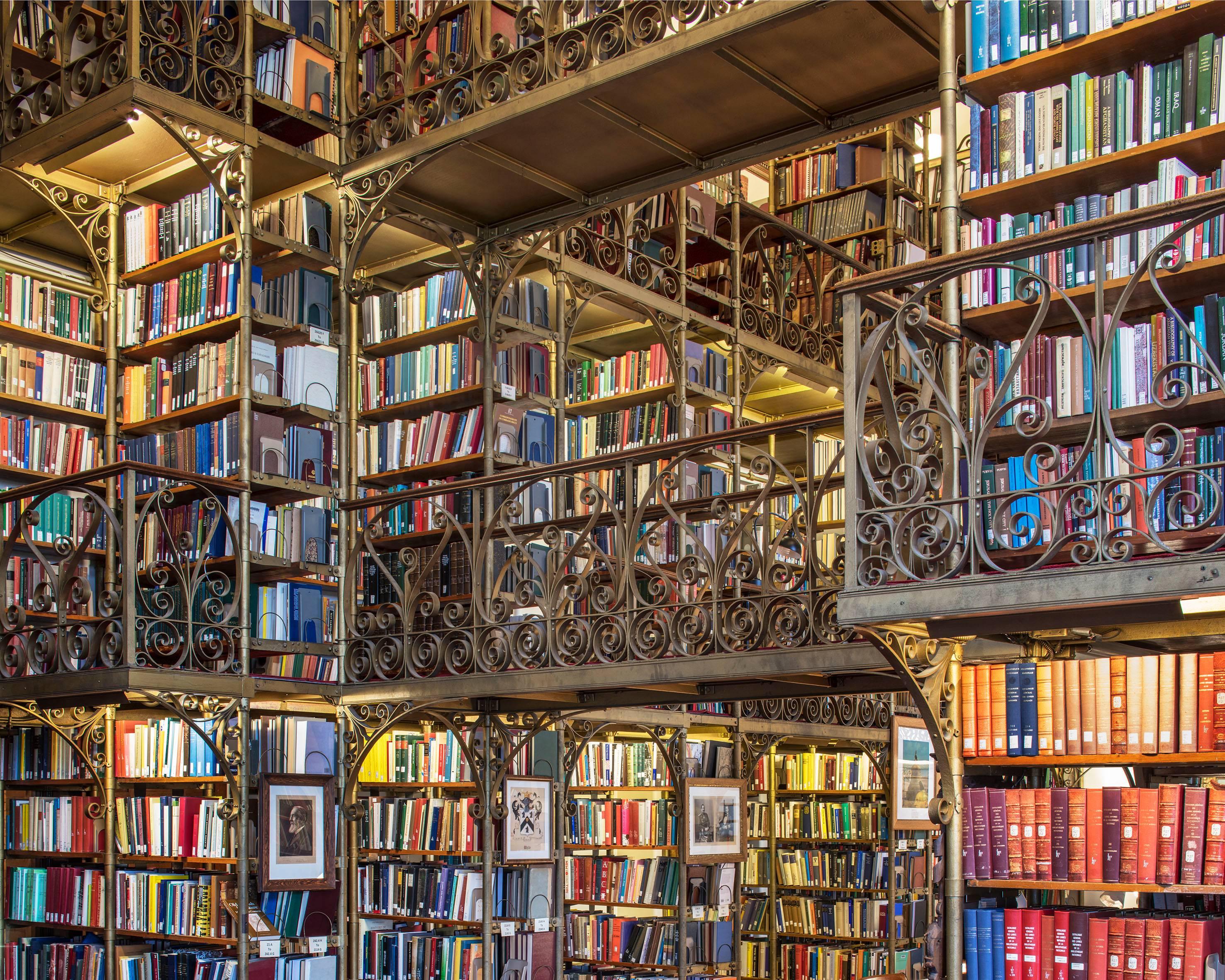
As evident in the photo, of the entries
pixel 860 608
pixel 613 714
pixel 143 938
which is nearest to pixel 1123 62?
pixel 860 608

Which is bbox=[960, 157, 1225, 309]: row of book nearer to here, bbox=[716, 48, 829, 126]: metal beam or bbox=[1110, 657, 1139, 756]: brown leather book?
bbox=[1110, 657, 1139, 756]: brown leather book

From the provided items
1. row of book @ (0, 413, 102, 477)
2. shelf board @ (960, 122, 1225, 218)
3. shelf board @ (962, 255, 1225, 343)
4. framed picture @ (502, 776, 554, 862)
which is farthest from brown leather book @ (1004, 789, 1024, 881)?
row of book @ (0, 413, 102, 477)

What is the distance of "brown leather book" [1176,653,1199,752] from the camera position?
3643 mm

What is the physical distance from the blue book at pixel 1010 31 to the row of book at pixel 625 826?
16.6ft

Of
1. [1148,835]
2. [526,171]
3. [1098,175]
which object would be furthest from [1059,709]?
[526,171]

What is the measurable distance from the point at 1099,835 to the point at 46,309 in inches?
196

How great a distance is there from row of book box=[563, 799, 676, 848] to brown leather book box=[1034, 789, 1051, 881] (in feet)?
14.3

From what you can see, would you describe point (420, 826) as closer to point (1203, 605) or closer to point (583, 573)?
point (583, 573)

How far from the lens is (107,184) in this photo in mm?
6715

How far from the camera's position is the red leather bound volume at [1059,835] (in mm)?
3775

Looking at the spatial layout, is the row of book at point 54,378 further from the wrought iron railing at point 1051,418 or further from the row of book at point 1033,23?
the row of book at point 1033,23

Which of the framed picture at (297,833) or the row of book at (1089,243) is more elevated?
the row of book at (1089,243)

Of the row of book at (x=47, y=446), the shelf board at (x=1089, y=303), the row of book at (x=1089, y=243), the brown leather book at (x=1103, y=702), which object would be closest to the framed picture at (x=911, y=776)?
the brown leather book at (x=1103, y=702)

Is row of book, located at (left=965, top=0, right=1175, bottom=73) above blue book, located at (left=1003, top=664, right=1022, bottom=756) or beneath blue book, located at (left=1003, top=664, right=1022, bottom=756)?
above
